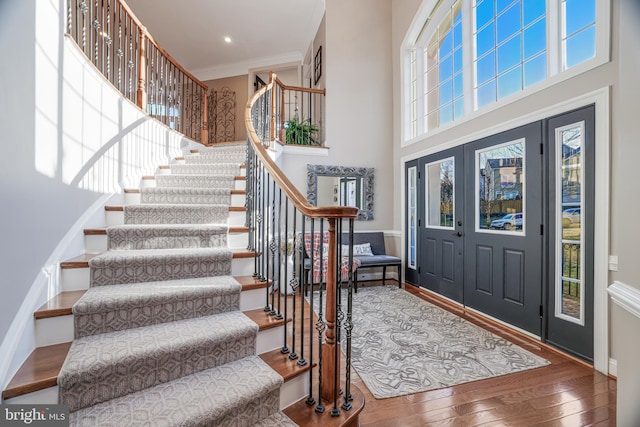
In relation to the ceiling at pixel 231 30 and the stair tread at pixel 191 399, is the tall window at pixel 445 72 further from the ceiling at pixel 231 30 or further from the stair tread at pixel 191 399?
the stair tread at pixel 191 399

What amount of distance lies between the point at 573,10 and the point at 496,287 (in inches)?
104

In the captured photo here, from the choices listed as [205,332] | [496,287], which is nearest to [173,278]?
[205,332]

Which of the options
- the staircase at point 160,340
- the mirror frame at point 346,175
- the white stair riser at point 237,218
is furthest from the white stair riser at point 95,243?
the mirror frame at point 346,175

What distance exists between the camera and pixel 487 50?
3445mm

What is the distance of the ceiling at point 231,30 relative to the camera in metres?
5.19

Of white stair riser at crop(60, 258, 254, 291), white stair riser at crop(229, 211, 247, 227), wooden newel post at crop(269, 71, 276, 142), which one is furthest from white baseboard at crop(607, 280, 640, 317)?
wooden newel post at crop(269, 71, 276, 142)

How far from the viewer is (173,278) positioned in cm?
194

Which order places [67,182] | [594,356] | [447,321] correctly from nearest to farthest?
1. [67,182]
2. [594,356]
3. [447,321]

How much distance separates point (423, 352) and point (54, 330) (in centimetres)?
245

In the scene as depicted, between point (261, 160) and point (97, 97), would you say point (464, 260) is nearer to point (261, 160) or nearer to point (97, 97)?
point (261, 160)

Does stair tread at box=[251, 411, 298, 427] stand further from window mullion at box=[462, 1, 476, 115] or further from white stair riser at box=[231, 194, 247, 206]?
window mullion at box=[462, 1, 476, 115]

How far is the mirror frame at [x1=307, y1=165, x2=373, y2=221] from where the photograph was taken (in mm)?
4844

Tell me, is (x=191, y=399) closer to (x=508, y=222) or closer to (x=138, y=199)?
(x=138, y=199)

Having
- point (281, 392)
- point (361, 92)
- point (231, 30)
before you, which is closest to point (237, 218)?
point (281, 392)
